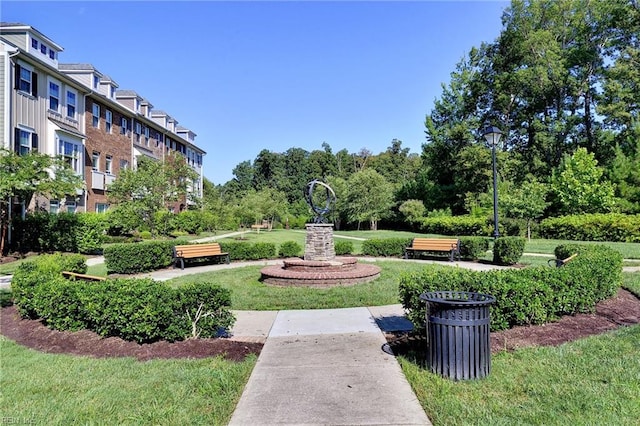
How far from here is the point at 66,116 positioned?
2161 centimetres

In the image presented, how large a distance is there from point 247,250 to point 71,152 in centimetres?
1356

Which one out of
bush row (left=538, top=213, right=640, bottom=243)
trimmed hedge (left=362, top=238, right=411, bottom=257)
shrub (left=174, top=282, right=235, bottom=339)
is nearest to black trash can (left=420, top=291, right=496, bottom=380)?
shrub (left=174, top=282, right=235, bottom=339)

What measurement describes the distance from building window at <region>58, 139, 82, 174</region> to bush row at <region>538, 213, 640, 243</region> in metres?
27.4

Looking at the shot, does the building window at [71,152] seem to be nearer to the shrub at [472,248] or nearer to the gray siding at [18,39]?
the gray siding at [18,39]

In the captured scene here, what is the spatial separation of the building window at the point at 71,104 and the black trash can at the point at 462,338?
2422 cm

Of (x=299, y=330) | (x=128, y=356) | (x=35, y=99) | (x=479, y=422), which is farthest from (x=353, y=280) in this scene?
(x=35, y=99)

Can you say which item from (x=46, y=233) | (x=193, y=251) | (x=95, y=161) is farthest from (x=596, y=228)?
(x=95, y=161)

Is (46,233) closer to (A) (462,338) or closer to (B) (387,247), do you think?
(B) (387,247)

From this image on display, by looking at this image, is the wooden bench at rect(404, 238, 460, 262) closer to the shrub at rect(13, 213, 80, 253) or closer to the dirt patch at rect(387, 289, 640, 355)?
the dirt patch at rect(387, 289, 640, 355)

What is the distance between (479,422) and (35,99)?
2290 cm

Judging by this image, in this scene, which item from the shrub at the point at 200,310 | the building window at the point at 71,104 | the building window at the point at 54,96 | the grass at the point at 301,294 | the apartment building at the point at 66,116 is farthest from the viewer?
the building window at the point at 71,104

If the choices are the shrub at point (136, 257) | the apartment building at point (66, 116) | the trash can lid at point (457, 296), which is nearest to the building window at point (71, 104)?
the apartment building at point (66, 116)

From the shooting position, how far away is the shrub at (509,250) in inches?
494

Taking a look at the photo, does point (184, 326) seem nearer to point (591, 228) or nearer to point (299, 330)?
point (299, 330)
